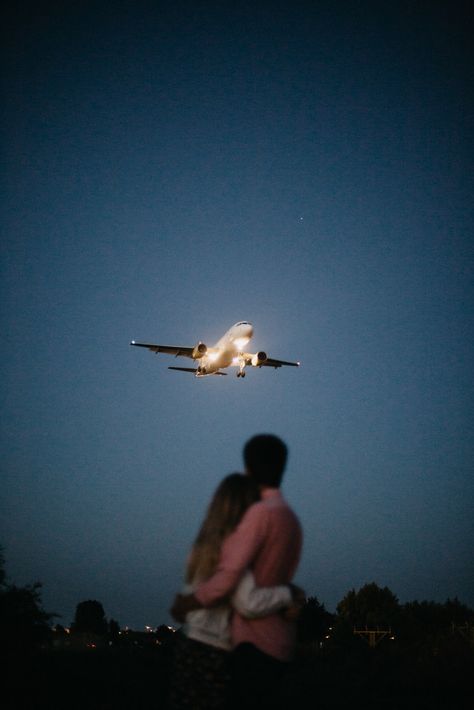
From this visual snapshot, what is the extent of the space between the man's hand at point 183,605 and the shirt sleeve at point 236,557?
0.13ft

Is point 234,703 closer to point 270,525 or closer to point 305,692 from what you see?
point 270,525

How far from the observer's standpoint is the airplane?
3619cm

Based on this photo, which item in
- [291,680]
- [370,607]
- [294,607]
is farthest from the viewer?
[370,607]

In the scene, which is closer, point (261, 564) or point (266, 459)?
point (261, 564)

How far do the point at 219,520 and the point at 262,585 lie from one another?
437 mm

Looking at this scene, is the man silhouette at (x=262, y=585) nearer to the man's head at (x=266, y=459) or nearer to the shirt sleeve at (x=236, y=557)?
the shirt sleeve at (x=236, y=557)

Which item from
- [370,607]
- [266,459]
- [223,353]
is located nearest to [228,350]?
[223,353]

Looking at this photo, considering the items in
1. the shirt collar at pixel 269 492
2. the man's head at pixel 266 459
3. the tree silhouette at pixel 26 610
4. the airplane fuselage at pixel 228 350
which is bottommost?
the tree silhouette at pixel 26 610

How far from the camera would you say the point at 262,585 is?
11.6 feet

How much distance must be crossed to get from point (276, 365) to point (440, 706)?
125 ft

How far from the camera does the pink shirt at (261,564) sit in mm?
3412

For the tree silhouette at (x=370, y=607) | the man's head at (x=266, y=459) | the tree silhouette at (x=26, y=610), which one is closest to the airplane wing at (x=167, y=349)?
the tree silhouette at (x=26, y=610)

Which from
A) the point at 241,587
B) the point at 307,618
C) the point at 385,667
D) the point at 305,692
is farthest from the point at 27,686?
the point at 307,618

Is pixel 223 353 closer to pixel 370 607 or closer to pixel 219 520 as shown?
pixel 219 520
